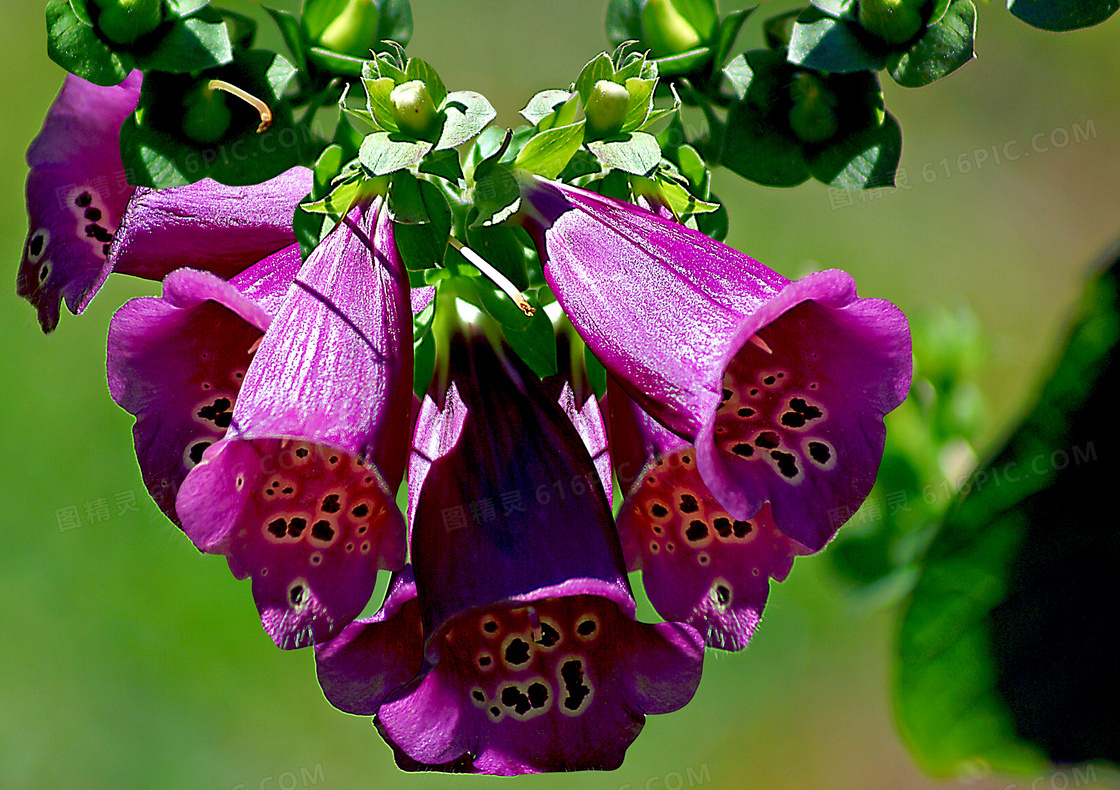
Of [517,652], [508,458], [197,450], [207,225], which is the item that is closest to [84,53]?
[207,225]

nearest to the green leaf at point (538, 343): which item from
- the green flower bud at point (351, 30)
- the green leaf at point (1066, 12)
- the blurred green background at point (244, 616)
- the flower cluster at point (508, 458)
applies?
the flower cluster at point (508, 458)

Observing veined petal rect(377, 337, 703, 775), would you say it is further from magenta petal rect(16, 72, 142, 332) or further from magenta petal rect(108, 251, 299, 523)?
magenta petal rect(16, 72, 142, 332)

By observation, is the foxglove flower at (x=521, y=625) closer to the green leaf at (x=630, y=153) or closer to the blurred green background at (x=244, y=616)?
the green leaf at (x=630, y=153)

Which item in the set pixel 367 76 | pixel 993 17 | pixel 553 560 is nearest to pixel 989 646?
pixel 553 560

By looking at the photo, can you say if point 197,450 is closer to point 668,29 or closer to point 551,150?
point 551,150

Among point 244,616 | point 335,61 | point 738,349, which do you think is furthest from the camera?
point 244,616
